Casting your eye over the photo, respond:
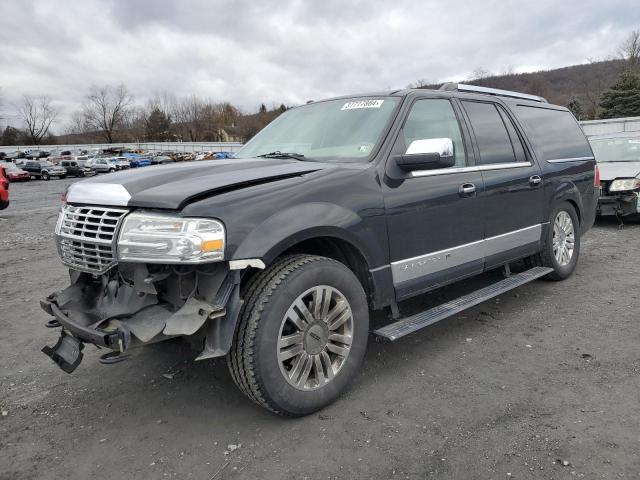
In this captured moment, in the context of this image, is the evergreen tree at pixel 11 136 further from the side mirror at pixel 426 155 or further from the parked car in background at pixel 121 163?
the side mirror at pixel 426 155

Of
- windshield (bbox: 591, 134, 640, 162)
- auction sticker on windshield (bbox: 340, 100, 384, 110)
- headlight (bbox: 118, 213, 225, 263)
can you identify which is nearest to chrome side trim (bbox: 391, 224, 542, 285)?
auction sticker on windshield (bbox: 340, 100, 384, 110)

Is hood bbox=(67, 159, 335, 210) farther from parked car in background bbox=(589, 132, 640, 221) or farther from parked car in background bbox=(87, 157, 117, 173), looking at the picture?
parked car in background bbox=(87, 157, 117, 173)

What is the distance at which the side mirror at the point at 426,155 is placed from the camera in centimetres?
313

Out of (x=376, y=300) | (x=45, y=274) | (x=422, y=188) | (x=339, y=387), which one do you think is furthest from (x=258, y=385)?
(x=45, y=274)

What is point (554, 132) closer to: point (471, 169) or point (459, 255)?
point (471, 169)

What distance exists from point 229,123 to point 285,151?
106 meters

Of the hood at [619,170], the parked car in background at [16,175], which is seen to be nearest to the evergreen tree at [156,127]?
the parked car in background at [16,175]

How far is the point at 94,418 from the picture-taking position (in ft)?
9.56

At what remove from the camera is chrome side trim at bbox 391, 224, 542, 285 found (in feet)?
11.0

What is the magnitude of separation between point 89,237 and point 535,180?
12.8 ft

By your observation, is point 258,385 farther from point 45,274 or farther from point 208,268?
point 45,274

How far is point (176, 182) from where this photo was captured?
277 centimetres

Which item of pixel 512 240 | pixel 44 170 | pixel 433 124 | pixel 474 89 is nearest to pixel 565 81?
pixel 44 170

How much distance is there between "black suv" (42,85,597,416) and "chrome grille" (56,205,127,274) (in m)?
0.01
